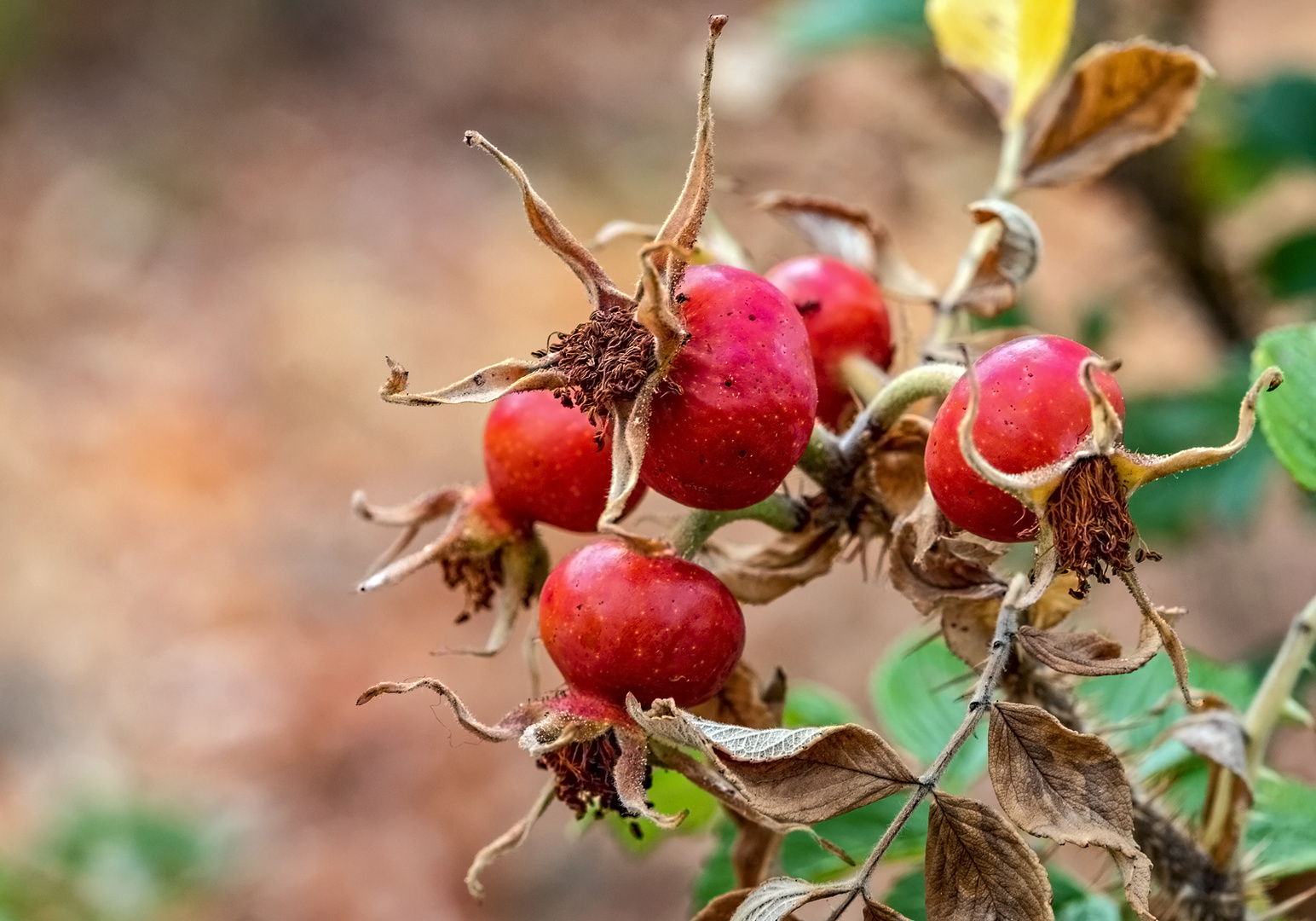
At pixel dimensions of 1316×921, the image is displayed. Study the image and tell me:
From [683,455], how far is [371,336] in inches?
274

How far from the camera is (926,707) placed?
1.89 m

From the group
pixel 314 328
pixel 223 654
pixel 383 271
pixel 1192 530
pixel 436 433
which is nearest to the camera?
pixel 1192 530

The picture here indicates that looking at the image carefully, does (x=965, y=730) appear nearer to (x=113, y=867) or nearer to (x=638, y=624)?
(x=638, y=624)

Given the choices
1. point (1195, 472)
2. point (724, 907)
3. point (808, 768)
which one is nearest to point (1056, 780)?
point (808, 768)

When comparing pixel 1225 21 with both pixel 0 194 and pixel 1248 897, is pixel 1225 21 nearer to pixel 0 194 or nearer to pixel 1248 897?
pixel 1248 897

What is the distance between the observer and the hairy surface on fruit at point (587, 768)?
3.76ft

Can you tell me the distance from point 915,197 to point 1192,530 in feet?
4.28

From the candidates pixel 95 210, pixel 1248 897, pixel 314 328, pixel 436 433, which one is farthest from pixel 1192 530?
pixel 95 210

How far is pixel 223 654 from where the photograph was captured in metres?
5.86

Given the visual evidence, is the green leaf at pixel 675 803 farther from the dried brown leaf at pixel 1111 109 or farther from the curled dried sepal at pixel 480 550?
the dried brown leaf at pixel 1111 109

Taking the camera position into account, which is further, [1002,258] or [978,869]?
[1002,258]

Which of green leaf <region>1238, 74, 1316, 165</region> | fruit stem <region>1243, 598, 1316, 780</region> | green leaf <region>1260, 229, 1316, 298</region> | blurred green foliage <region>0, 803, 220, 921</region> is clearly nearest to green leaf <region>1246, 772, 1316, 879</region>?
fruit stem <region>1243, 598, 1316, 780</region>

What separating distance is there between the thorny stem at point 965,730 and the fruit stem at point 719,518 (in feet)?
0.77

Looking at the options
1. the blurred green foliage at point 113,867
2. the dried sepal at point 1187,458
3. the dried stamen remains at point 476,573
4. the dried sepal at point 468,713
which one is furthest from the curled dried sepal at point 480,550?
the blurred green foliage at point 113,867
